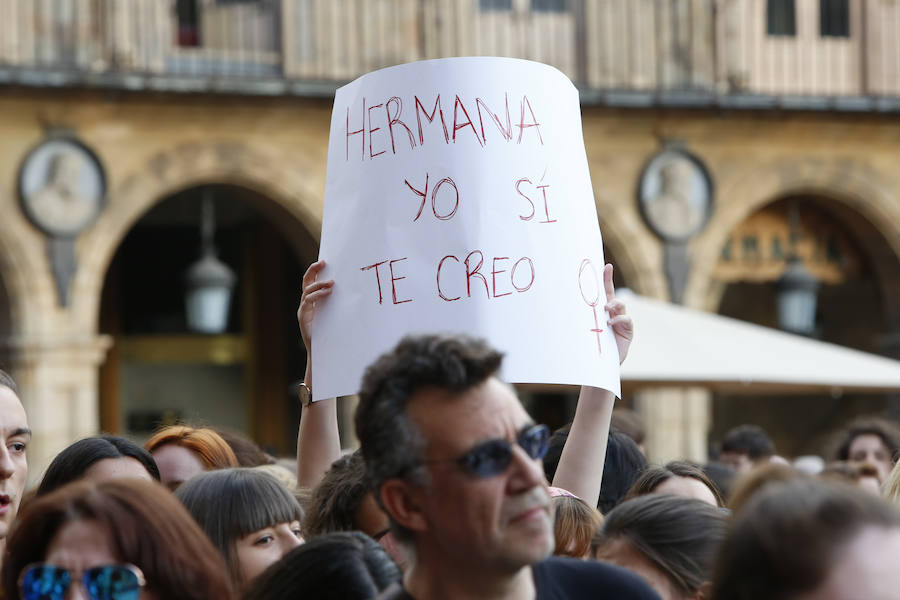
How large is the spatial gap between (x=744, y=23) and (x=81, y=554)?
43.2 feet

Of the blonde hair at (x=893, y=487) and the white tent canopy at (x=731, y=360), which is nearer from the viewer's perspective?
the blonde hair at (x=893, y=487)

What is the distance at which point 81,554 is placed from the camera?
2.87 metres

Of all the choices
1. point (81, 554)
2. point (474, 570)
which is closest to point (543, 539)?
point (474, 570)

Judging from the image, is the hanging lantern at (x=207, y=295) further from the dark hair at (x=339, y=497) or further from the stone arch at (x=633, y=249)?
the dark hair at (x=339, y=497)

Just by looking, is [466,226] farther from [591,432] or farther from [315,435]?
[315,435]

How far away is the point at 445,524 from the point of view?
2.67m

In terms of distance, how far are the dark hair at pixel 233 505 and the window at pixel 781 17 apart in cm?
1242

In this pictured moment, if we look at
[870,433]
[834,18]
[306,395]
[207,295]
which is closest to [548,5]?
[834,18]

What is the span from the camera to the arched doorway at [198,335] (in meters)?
16.3

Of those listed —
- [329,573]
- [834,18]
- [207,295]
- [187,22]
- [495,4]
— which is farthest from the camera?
[834,18]

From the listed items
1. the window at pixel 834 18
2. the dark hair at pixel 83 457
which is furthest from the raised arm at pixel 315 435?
the window at pixel 834 18

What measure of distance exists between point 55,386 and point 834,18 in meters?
8.34

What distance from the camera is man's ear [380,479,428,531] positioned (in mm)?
2717

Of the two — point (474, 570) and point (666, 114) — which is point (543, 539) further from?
point (666, 114)
